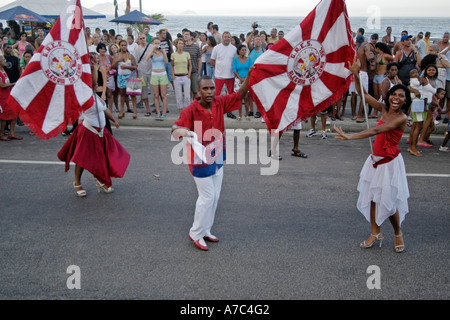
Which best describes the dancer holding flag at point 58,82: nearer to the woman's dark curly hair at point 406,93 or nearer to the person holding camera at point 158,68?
the woman's dark curly hair at point 406,93

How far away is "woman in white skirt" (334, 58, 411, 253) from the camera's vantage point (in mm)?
4367

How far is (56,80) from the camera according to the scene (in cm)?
525

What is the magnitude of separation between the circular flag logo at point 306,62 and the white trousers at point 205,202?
1337 mm

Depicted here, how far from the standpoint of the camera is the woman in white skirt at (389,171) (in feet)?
14.3

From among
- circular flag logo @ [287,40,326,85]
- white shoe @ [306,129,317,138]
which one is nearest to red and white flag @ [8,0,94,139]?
circular flag logo @ [287,40,326,85]

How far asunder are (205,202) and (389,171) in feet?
6.34

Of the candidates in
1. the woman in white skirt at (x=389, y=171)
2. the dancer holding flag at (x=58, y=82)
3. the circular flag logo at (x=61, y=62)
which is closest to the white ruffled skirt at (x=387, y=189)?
the woman in white skirt at (x=389, y=171)

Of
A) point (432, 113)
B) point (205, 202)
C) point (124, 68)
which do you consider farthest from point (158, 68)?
point (205, 202)

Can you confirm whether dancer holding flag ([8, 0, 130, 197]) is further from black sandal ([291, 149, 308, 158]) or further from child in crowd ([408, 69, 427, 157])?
child in crowd ([408, 69, 427, 157])

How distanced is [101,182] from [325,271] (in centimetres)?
346

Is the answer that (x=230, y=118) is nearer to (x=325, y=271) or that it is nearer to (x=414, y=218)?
(x=414, y=218)

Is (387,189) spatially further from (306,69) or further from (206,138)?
(206,138)

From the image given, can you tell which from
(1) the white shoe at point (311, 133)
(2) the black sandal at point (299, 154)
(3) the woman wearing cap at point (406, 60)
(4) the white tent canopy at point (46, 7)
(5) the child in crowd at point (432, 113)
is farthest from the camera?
(4) the white tent canopy at point (46, 7)
